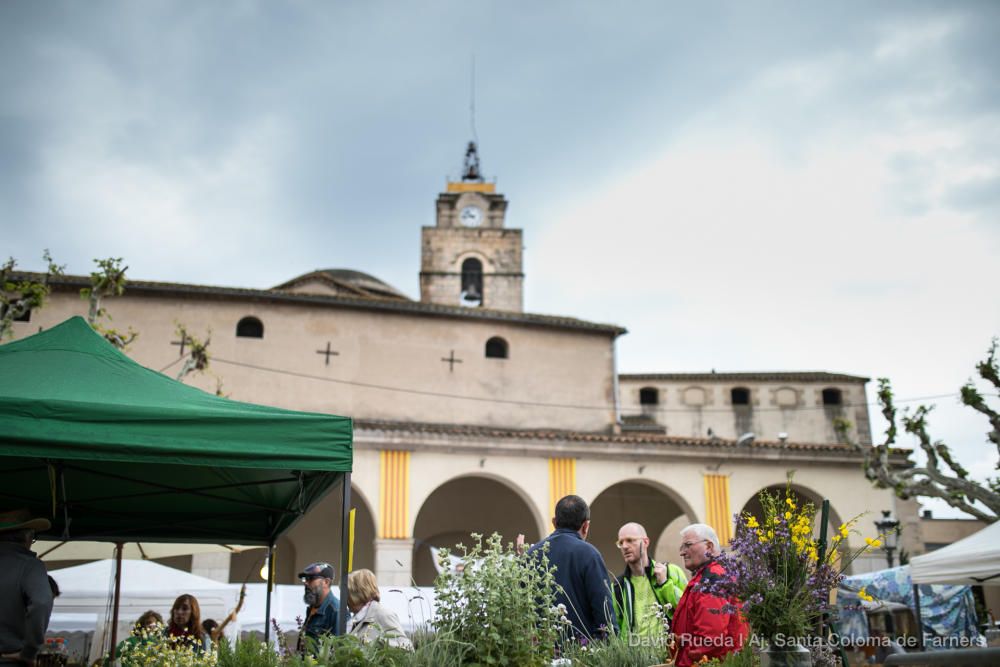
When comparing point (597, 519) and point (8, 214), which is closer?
point (8, 214)

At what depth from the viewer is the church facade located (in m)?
19.5

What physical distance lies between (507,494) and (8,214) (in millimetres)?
14420

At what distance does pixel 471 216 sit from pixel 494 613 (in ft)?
122

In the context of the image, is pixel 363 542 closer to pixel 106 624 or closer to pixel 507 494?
pixel 507 494

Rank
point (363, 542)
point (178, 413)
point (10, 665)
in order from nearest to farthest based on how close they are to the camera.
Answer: point (10, 665) < point (178, 413) < point (363, 542)

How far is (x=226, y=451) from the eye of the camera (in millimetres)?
4746

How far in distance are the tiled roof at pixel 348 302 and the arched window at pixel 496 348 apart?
652 mm

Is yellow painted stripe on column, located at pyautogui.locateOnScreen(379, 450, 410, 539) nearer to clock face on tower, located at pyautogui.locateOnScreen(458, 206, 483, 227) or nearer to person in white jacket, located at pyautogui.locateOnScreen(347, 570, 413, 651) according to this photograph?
person in white jacket, located at pyautogui.locateOnScreen(347, 570, 413, 651)

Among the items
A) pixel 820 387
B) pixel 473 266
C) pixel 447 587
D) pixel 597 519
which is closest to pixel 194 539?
pixel 447 587

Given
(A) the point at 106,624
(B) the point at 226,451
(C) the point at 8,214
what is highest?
(C) the point at 8,214

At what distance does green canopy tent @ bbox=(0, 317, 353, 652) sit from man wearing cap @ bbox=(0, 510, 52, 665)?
0.54 meters

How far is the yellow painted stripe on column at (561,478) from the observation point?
1991 cm

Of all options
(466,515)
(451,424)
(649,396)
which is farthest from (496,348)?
(649,396)

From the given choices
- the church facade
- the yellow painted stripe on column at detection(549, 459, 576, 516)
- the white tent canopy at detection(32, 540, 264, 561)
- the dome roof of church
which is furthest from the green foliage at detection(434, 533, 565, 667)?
the dome roof of church
